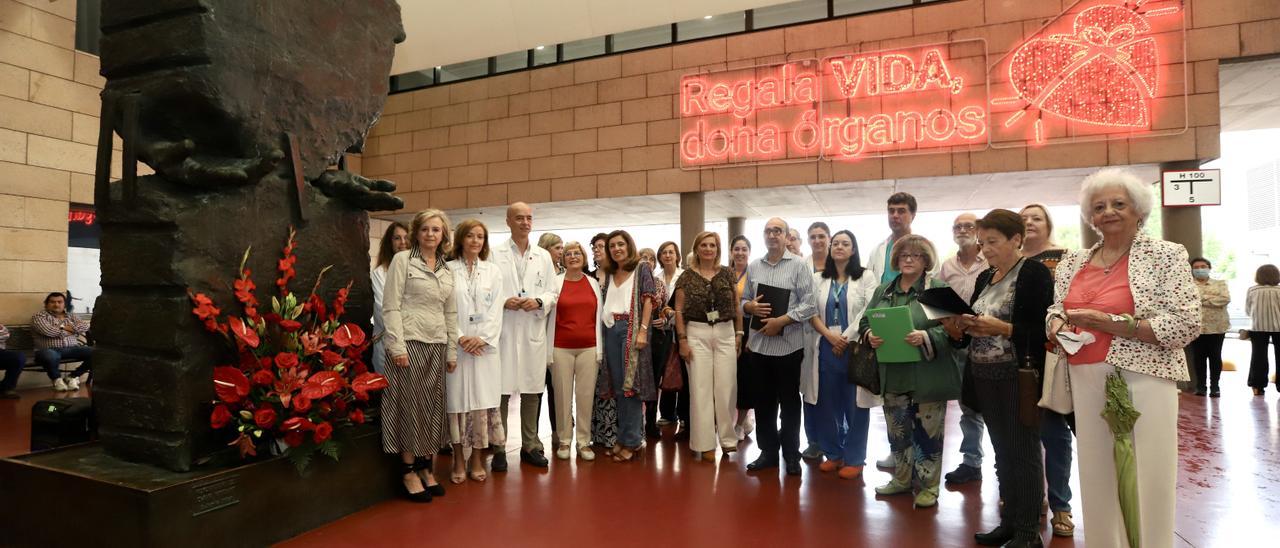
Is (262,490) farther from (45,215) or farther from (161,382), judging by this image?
(45,215)

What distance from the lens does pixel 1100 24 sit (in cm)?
671

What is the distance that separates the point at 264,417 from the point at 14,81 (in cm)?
734

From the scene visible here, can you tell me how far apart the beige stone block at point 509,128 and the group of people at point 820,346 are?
4852 mm

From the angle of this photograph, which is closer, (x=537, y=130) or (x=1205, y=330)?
(x=1205, y=330)

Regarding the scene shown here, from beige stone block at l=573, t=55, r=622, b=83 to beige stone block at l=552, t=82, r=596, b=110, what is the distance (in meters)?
0.10

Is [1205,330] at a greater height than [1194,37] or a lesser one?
lesser

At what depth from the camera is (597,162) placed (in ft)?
28.9

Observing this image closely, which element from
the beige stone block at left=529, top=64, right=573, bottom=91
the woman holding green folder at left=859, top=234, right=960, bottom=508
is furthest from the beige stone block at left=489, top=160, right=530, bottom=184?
the woman holding green folder at left=859, top=234, right=960, bottom=508

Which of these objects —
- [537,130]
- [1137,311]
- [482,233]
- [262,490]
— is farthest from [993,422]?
[537,130]

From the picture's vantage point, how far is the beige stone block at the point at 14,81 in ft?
21.9

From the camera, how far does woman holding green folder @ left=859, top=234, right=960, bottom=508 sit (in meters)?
3.00

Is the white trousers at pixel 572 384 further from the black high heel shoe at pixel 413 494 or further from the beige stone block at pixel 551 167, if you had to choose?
the beige stone block at pixel 551 167

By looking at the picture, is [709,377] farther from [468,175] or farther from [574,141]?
[468,175]

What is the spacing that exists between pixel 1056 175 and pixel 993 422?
19.9ft
